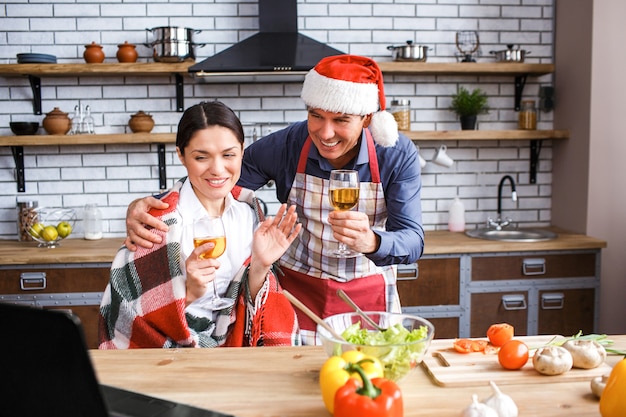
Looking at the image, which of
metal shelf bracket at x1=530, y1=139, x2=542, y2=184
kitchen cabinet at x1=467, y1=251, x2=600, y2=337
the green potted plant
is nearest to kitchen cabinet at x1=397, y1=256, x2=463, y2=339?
kitchen cabinet at x1=467, y1=251, x2=600, y2=337

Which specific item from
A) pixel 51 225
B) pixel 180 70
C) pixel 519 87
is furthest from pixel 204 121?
pixel 519 87

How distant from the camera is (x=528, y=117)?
420cm

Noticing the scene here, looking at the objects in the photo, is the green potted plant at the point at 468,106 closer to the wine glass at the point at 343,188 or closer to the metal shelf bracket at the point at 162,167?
the metal shelf bracket at the point at 162,167

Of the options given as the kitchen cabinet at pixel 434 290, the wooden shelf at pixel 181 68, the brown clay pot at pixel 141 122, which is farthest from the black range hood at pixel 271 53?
the kitchen cabinet at pixel 434 290

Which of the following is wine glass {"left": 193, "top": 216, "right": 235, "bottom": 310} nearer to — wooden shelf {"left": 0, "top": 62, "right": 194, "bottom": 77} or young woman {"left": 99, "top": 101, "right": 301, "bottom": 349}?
young woman {"left": 99, "top": 101, "right": 301, "bottom": 349}

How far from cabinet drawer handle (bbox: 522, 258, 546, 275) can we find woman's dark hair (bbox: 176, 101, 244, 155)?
7.60 ft

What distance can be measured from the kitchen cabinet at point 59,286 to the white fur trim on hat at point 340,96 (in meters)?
1.86

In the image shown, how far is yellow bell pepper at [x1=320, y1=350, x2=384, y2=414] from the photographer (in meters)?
1.26

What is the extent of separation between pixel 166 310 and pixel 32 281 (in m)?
1.89

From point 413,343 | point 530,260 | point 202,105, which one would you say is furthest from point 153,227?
point 530,260

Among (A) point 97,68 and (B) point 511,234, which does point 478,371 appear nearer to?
(B) point 511,234

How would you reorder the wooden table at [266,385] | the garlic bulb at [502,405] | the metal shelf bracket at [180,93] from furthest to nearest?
the metal shelf bracket at [180,93] < the wooden table at [266,385] < the garlic bulb at [502,405]

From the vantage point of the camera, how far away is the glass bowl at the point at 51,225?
12.1 feet

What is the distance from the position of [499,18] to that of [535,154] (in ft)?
3.29
